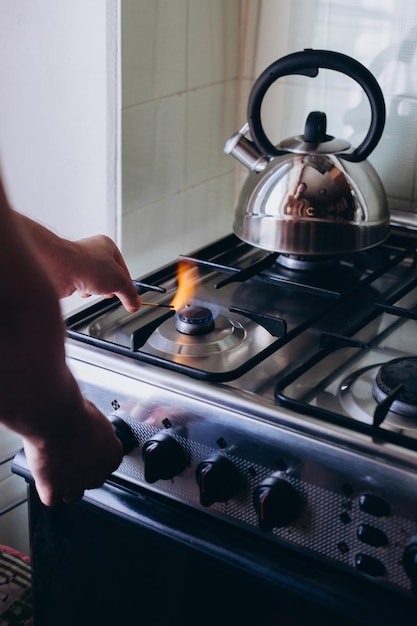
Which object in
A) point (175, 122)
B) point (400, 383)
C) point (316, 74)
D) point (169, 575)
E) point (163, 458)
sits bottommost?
point (169, 575)

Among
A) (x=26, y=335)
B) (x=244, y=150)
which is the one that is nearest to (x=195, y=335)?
(x=244, y=150)

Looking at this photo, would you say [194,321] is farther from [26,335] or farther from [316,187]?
[26,335]

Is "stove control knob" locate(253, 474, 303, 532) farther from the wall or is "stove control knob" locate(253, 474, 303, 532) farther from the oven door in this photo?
the wall

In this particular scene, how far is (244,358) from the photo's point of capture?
41.8 inches

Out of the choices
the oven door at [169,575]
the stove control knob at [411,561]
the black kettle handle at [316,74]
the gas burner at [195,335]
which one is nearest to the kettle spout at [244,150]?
the black kettle handle at [316,74]

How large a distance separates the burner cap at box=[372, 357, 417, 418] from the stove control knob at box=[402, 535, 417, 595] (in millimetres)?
132

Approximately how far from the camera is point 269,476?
0.93m

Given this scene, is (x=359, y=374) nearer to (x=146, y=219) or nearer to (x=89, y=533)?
(x=89, y=533)

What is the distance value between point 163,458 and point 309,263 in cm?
45

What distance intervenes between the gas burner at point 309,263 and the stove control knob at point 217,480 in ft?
1.42

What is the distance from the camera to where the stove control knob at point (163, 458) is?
984 millimetres

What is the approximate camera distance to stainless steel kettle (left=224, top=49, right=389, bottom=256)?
124cm

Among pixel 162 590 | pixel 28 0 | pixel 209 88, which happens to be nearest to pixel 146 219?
pixel 209 88

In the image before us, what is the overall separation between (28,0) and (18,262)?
0.96m
